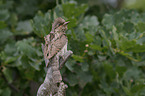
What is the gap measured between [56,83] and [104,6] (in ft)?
3.36

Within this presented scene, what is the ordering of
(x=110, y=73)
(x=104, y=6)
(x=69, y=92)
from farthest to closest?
(x=104, y=6)
(x=110, y=73)
(x=69, y=92)

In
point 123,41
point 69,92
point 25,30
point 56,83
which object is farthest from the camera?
point 25,30

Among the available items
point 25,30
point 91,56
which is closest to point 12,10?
point 25,30

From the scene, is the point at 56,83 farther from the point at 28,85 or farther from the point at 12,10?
the point at 12,10

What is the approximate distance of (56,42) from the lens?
1.45 ft

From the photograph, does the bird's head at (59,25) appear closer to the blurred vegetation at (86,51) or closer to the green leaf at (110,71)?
the blurred vegetation at (86,51)

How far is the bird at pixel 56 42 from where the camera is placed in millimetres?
434

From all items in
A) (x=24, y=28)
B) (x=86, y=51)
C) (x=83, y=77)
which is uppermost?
(x=24, y=28)

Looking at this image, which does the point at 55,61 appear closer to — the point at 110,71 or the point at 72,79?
the point at 72,79

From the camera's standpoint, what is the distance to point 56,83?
0.43 metres

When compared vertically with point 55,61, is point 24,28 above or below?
above

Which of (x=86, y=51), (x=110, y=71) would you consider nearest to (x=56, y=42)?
(x=86, y=51)

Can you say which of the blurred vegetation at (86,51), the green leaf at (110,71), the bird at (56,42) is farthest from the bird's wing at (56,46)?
the green leaf at (110,71)

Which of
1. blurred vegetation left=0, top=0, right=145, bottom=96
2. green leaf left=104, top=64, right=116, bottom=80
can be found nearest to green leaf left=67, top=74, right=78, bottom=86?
blurred vegetation left=0, top=0, right=145, bottom=96
